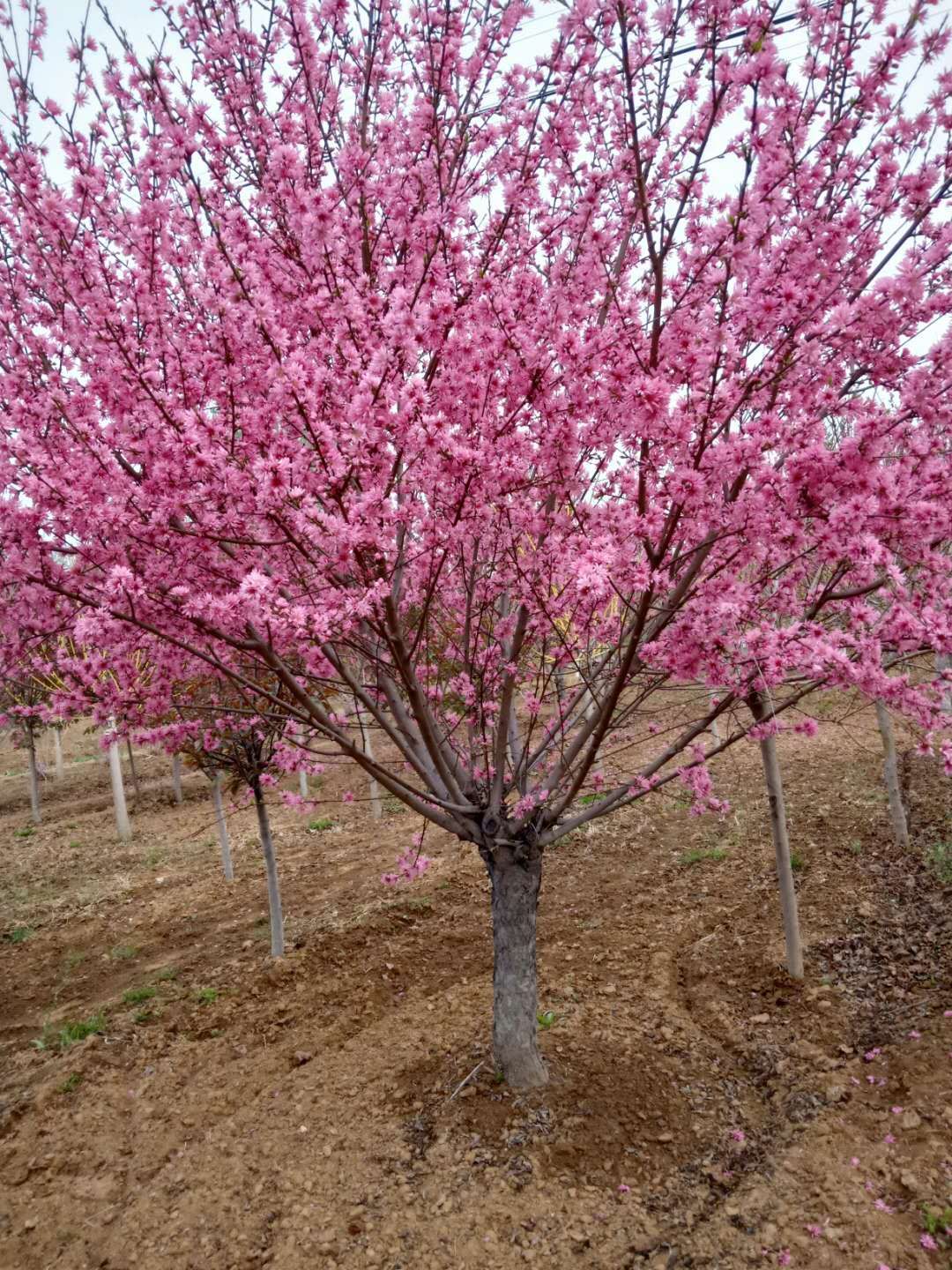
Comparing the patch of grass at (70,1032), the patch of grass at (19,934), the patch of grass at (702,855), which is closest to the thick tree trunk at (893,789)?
the patch of grass at (702,855)

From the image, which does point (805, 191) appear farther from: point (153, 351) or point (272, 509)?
point (153, 351)

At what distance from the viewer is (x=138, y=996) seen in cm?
666

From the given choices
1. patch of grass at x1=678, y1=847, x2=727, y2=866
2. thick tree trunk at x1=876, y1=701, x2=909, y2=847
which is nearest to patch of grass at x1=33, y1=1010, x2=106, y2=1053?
→ patch of grass at x1=678, y1=847, x2=727, y2=866

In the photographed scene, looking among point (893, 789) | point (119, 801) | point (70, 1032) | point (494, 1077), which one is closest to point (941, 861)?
point (893, 789)

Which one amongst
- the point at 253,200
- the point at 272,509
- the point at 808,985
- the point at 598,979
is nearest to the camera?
the point at 272,509

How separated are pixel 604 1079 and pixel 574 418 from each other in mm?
4200

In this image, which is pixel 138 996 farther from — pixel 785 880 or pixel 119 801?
pixel 119 801

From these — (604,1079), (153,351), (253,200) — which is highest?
(253,200)

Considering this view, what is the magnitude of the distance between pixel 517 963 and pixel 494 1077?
2.73 feet

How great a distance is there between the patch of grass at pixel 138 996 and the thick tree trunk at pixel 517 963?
3.83 metres

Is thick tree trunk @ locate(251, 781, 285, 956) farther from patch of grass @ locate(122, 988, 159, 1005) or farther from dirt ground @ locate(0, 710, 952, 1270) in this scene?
patch of grass @ locate(122, 988, 159, 1005)

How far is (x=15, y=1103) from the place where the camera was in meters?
5.14

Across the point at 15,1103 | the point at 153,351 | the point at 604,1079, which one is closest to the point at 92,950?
the point at 15,1103

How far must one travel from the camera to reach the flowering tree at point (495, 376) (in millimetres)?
3188
